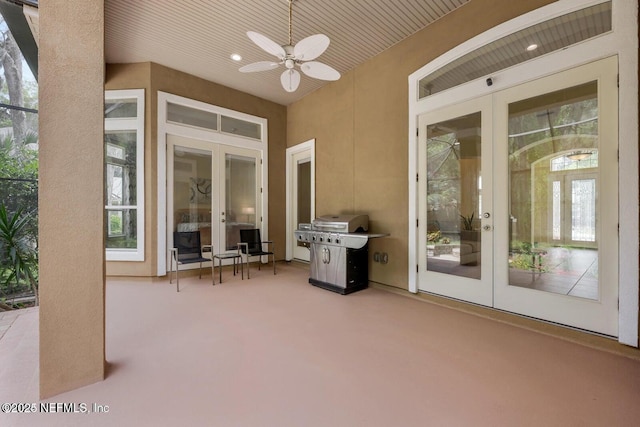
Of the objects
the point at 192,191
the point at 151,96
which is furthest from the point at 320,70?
the point at 192,191

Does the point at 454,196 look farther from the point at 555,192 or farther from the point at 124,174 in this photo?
the point at 124,174

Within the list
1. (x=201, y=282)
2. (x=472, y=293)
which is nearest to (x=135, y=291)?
(x=201, y=282)

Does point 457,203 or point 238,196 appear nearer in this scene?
point 457,203

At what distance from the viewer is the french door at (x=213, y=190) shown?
473 cm

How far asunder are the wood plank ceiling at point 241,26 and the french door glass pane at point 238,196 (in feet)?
5.73

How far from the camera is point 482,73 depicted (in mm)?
3031

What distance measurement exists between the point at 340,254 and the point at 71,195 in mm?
2980

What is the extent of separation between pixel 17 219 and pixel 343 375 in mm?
4311

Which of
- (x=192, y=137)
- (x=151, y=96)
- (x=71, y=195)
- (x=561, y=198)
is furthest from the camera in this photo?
(x=192, y=137)

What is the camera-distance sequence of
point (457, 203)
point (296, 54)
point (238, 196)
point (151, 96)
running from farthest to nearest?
point (238, 196), point (151, 96), point (457, 203), point (296, 54)

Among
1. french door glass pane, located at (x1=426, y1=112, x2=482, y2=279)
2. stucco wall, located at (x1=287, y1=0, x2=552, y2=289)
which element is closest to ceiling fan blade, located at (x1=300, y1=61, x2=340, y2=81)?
stucco wall, located at (x1=287, y1=0, x2=552, y2=289)

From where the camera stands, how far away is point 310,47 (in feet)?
8.49

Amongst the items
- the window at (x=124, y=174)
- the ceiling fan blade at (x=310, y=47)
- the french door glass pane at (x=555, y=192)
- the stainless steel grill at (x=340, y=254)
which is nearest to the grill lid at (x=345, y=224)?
the stainless steel grill at (x=340, y=254)

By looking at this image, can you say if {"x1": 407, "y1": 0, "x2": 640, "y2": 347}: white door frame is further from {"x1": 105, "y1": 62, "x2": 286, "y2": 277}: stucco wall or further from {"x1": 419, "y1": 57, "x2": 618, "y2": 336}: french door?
{"x1": 105, "y1": 62, "x2": 286, "y2": 277}: stucco wall
